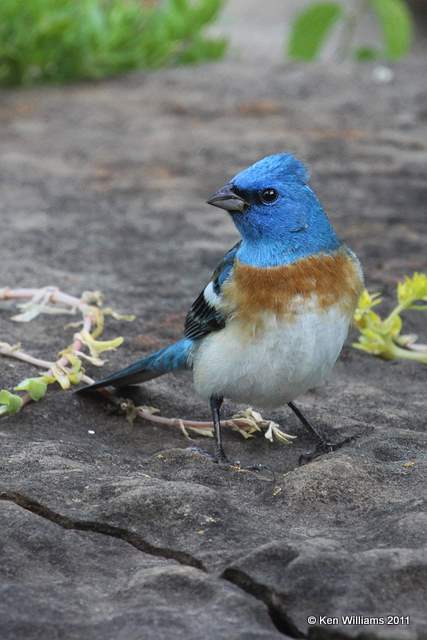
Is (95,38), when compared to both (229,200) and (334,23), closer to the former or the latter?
(334,23)

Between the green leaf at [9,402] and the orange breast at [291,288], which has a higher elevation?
the orange breast at [291,288]

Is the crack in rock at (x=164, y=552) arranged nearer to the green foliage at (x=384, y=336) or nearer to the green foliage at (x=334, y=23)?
the green foliage at (x=384, y=336)

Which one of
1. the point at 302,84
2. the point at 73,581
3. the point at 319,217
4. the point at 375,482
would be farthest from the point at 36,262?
the point at 302,84

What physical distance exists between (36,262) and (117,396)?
1.59 metres

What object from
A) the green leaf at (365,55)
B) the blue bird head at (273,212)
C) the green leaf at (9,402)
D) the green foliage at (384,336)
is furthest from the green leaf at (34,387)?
the green leaf at (365,55)

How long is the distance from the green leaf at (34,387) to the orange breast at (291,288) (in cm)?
68

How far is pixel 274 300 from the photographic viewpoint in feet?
12.1

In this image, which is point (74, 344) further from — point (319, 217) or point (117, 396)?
point (319, 217)

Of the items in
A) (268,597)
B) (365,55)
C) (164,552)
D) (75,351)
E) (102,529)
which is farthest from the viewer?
(365,55)

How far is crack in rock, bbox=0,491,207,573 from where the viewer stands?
9.66ft

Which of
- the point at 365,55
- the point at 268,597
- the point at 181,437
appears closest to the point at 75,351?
the point at 181,437

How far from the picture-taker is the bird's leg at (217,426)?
3801mm

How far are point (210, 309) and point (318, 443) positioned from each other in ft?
1.85

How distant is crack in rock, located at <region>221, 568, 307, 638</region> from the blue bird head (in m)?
1.30
